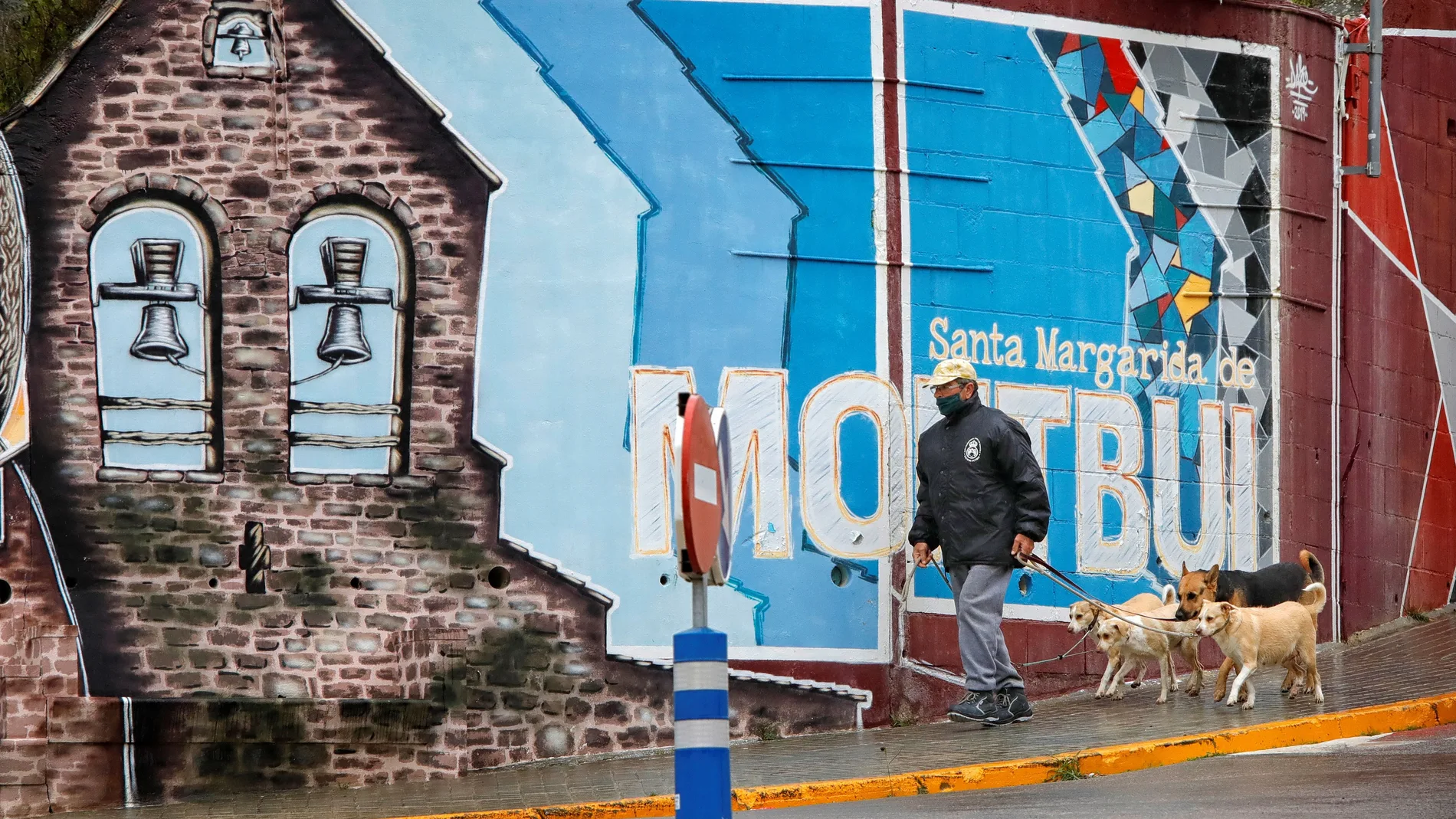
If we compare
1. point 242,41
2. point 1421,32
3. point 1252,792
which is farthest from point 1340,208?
point 242,41

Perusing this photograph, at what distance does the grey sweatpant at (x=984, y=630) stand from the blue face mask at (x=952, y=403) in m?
0.95

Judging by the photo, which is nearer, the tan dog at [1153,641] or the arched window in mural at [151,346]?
the arched window in mural at [151,346]

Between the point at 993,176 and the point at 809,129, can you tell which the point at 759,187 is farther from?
the point at 993,176

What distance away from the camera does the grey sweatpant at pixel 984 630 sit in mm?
11461

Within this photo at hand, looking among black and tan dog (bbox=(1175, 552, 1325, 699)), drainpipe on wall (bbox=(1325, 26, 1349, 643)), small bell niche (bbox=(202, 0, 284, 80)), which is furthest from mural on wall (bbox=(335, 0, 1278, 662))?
drainpipe on wall (bbox=(1325, 26, 1349, 643))

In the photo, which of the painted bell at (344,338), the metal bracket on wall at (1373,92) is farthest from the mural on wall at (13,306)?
the metal bracket on wall at (1373,92)

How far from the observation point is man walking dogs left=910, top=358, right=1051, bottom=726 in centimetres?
1143

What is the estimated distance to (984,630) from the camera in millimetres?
11453

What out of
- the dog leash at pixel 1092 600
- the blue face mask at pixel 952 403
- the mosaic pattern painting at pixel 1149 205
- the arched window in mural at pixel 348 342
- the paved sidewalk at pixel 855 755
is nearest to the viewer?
the paved sidewalk at pixel 855 755

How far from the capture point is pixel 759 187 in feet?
40.0

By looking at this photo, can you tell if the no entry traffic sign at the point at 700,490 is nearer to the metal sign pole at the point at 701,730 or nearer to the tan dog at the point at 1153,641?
the metal sign pole at the point at 701,730

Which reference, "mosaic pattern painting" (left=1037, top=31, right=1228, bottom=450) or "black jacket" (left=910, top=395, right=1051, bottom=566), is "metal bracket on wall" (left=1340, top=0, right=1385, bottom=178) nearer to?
"mosaic pattern painting" (left=1037, top=31, right=1228, bottom=450)

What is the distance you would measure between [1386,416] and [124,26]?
9671 millimetres

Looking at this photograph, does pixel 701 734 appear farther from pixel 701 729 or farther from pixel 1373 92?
pixel 1373 92
